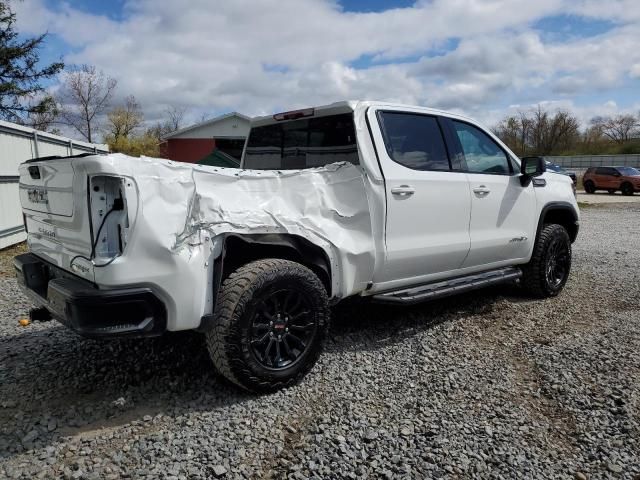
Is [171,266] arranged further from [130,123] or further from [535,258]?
[130,123]

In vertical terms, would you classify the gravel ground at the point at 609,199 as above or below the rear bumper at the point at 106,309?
below

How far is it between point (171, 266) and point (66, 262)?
743 mm

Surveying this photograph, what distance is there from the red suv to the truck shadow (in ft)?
88.2

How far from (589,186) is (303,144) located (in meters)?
28.9

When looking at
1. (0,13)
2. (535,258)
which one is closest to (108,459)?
(535,258)

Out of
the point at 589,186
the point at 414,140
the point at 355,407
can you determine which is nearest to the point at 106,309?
the point at 355,407

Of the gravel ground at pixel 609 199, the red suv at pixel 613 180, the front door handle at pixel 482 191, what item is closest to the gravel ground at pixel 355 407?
the front door handle at pixel 482 191

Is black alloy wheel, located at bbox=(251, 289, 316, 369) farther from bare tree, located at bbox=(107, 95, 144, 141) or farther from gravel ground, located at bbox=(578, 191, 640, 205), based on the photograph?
bare tree, located at bbox=(107, 95, 144, 141)

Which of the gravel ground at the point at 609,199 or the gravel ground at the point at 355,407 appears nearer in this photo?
the gravel ground at the point at 355,407

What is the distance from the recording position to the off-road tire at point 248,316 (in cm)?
301

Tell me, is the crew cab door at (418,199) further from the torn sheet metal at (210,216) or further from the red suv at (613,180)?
the red suv at (613,180)

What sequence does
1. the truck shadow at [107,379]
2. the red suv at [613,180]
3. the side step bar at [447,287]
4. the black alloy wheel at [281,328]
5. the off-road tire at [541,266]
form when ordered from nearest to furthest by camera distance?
1. the truck shadow at [107,379]
2. the black alloy wheel at [281,328]
3. the side step bar at [447,287]
4. the off-road tire at [541,266]
5. the red suv at [613,180]

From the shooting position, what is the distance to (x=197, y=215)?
2.91 metres

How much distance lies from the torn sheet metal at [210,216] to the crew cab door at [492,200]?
140 cm
